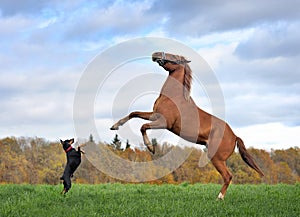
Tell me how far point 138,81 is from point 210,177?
581 inches

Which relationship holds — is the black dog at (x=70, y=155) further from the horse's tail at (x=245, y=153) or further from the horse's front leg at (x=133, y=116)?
the horse's tail at (x=245, y=153)

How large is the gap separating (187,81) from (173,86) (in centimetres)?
41

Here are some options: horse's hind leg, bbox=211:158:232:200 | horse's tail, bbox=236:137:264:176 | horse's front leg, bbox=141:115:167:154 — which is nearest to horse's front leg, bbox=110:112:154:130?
horse's front leg, bbox=141:115:167:154

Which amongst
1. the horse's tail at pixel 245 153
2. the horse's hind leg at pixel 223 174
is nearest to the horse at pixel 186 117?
the horse's hind leg at pixel 223 174

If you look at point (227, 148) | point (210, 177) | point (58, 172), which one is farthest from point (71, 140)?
point (210, 177)

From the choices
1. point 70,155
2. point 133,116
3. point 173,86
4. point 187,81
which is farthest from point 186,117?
point 70,155

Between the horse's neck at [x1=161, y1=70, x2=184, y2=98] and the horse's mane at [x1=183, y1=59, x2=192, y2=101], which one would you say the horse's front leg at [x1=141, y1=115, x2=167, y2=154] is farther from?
the horse's mane at [x1=183, y1=59, x2=192, y2=101]

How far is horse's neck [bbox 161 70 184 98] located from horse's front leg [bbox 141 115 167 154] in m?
0.69

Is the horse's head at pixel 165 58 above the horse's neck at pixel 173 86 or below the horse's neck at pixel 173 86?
above

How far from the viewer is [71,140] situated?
927 cm

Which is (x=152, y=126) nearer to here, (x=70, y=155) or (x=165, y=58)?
(x=165, y=58)

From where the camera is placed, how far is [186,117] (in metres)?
9.65

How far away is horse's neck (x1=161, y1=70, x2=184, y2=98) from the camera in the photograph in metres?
9.77

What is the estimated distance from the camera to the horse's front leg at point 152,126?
896cm
